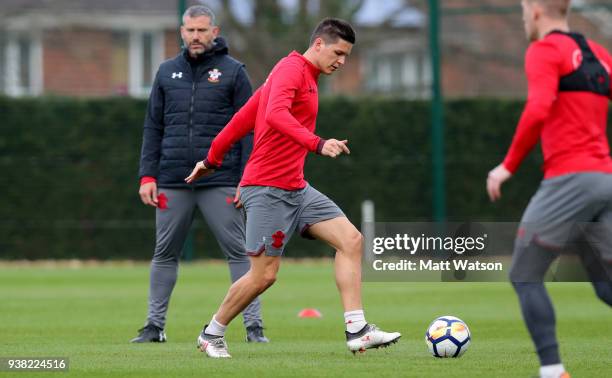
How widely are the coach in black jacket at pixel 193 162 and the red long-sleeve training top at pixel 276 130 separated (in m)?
1.33

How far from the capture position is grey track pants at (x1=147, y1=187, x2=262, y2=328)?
9.51 meters

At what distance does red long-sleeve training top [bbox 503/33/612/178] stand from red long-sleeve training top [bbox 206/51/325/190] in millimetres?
1806

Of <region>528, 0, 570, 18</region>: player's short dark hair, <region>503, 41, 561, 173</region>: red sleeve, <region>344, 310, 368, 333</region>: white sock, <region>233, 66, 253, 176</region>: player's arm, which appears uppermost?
<region>528, 0, 570, 18</region>: player's short dark hair

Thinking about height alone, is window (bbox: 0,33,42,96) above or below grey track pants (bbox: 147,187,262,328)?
below

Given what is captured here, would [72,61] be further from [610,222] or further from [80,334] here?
[610,222]

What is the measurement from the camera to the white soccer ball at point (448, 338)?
816cm

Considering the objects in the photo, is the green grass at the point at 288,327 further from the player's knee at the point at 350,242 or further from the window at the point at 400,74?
the window at the point at 400,74

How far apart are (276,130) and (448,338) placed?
1.71m

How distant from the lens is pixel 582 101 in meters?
6.43

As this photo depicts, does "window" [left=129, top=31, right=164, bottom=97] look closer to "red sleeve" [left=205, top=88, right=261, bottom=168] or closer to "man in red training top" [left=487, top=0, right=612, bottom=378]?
"red sleeve" [left=205, top=88, right=261, bottom=168]

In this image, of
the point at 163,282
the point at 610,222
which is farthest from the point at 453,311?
the point at 610,222

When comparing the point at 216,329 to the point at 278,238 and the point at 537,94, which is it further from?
the point at 537,94

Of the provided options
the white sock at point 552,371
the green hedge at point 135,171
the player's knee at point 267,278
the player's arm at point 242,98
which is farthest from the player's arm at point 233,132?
the green hedge at point 135,171

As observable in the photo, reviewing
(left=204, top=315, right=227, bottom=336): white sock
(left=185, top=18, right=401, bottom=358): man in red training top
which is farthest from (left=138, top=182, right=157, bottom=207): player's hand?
(left=204, top=315, right=227, bottom=336): white sock
